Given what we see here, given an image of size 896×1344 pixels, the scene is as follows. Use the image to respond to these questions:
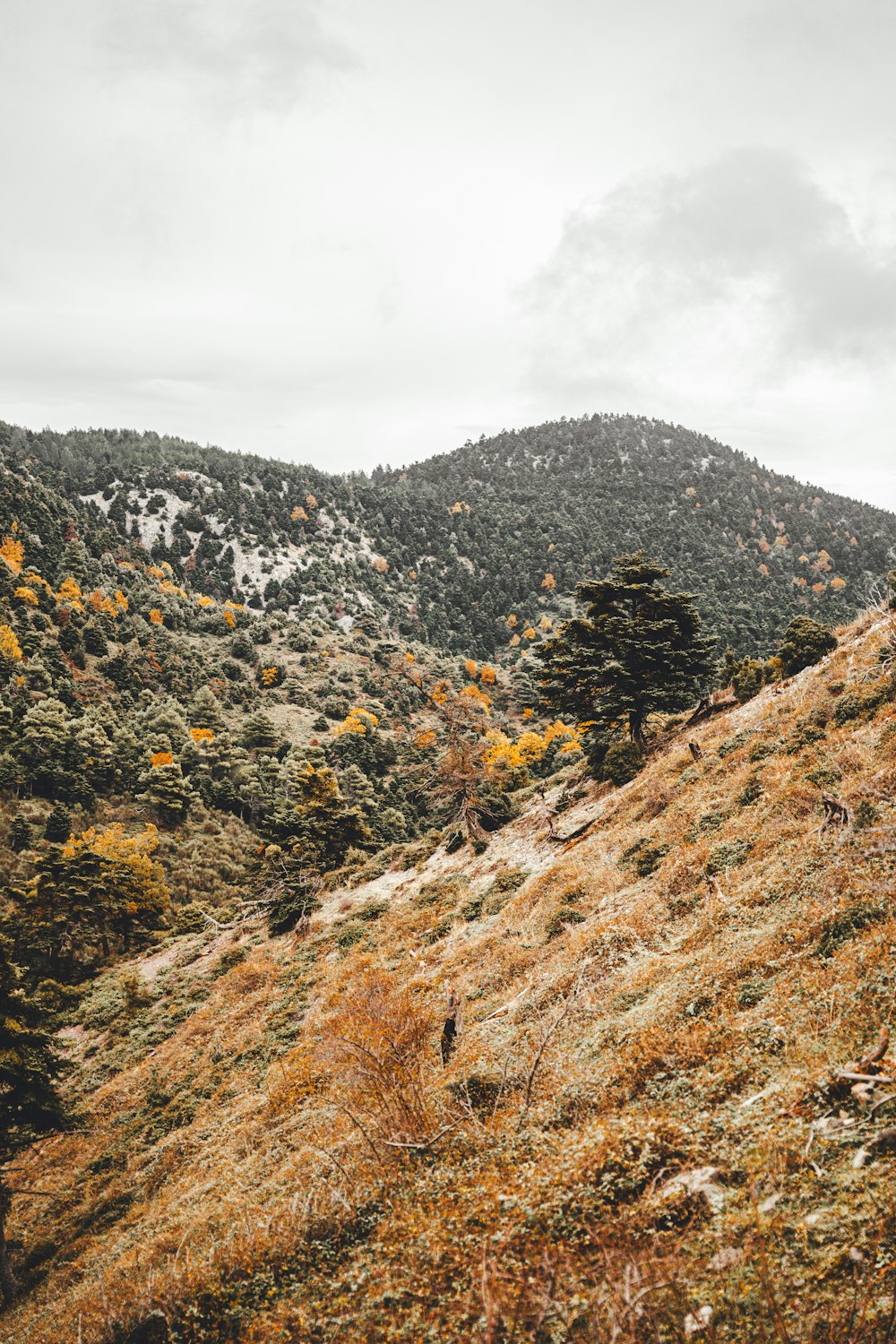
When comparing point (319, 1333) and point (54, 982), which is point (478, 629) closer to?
point (54, 982)

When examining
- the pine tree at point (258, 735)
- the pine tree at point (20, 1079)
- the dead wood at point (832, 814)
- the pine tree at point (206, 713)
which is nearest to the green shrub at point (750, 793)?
the dead wood at point (832, 814)

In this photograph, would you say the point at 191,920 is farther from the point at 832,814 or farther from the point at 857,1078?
the point at 857,1078

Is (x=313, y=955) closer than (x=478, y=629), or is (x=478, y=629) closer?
(x=313, y=955)

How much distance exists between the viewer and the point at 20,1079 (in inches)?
637

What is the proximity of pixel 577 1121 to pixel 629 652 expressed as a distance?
22274 millimetres

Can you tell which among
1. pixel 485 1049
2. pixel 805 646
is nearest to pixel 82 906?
pixel 485 1049

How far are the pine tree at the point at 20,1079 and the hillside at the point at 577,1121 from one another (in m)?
2.57

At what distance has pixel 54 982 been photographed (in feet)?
111

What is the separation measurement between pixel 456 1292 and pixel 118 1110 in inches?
829

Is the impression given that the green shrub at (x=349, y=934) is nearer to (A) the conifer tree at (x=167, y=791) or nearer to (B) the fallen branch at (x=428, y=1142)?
(B) the fallen branch at (x=428, y=1142)

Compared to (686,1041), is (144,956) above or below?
below

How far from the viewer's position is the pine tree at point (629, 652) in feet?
90.5

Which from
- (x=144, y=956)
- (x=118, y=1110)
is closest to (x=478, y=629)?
(x=144, y=956)

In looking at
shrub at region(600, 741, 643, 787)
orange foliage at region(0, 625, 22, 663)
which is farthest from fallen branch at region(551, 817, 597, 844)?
orange foliage at region(0, 625, 22, 663)
